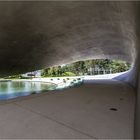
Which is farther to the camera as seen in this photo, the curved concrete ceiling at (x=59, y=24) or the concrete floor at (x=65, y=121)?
the curved concrete ceiling at (x=59, y=24)

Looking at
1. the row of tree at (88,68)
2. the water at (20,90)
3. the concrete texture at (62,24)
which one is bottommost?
the water at (20,90)

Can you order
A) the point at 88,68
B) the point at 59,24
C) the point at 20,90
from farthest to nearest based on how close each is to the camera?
the point at 88,68 → the point at 20,90 → the point at 59,24

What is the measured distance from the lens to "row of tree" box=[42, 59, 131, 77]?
35594mm

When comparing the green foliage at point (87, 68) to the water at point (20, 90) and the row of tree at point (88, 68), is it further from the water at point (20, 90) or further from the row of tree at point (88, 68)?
the water at point (20, 90)

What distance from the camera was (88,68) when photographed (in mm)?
38844

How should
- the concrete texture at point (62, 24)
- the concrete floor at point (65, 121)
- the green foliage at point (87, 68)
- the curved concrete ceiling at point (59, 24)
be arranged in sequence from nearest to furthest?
the concrete floor at point (65, 121), the concrete texture at point (62, 24), the curved concrete ceiling at point (59, 24), the green foliage at point (87, 68)

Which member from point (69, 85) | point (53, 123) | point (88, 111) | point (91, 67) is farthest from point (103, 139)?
point (91, 67)

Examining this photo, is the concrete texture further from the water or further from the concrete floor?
the water

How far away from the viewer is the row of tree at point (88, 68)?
35.6 metres

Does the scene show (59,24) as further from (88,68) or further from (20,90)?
(88,68)

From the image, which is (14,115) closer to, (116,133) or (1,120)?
(1,120)

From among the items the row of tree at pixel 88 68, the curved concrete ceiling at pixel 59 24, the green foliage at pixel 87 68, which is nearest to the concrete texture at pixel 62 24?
the curved concrete ceiling at pixel 59 24

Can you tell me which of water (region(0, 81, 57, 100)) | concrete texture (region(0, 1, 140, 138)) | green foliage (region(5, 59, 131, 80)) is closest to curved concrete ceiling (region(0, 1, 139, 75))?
concrete texture (region(0, 1, 140, 138))

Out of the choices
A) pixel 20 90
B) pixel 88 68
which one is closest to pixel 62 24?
pixel 20 90
